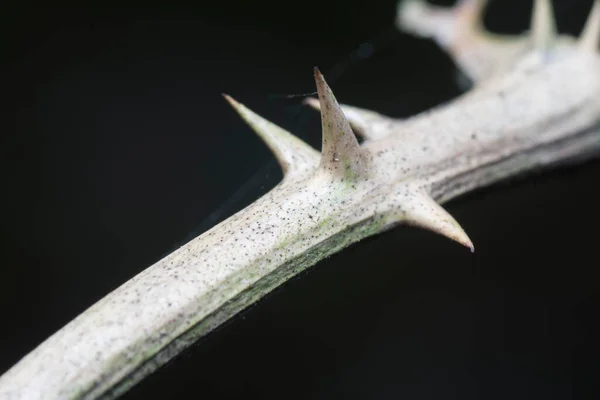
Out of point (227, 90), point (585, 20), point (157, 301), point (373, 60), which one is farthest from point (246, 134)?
point (585, 20)

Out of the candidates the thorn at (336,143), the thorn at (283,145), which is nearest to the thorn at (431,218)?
the thorn at (336,143)

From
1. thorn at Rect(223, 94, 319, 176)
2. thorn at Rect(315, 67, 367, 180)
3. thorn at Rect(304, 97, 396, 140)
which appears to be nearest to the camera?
thorn at Rect(315, 67, 367, 180)

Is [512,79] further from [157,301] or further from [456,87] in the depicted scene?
[157,301]

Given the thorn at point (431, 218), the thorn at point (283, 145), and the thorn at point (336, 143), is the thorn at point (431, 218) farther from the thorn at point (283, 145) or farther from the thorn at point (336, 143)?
the thorn at point (283, 145)

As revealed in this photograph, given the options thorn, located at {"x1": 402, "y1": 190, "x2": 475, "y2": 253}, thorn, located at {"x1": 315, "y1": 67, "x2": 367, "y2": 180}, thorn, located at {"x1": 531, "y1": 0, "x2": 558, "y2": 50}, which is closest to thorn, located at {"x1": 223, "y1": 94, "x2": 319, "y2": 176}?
thorn, located at {"x1": 315, "y1": 67, "x2": 367, "y2": 180}

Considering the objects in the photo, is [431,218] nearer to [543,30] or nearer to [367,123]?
[367,123]

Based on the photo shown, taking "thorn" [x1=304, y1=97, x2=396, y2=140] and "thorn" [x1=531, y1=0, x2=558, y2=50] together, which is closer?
"thorn" [x1=304, y1=97, x2=396, y2=140]

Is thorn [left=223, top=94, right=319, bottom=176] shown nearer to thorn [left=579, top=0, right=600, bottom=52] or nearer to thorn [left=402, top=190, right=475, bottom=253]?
thorn [left=402, top=190, right=475, bottom=253]
